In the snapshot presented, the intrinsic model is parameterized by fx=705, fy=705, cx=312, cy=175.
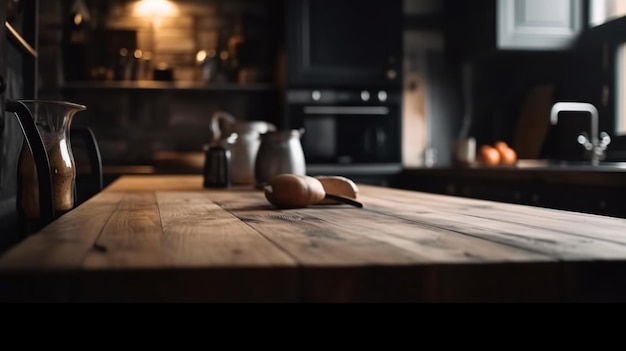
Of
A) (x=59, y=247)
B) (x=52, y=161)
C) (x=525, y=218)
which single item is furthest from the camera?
(x=52, y=161)

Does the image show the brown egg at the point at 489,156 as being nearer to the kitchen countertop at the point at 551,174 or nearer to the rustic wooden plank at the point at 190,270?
the kitchen countertop at the point at 551,174

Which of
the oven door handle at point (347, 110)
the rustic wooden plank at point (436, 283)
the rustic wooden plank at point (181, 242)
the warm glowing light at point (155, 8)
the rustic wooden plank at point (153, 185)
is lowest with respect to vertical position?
the rustic wooden plank at point (153, 185)

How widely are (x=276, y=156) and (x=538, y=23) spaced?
221 centimetres

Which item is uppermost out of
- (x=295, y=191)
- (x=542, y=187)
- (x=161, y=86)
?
(x=161, y=86)

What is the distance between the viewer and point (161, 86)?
4.23 meters

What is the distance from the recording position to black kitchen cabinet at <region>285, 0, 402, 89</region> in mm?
Answer: 4094

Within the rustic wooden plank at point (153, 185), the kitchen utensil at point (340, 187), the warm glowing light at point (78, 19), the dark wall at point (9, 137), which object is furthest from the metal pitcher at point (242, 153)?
the warm glowing light at point (78, 19)

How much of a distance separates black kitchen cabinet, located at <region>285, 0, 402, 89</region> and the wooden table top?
10.7 feet

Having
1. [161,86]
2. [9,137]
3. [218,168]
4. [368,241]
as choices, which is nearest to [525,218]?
[368,241]

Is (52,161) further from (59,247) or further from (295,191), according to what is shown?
(59,247)

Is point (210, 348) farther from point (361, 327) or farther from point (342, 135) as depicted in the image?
point (342, 135)

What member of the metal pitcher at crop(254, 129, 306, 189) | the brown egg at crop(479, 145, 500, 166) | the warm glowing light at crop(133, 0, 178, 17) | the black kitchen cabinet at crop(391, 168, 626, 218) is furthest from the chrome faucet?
the warm glowing light at crop(133, 0, 178, 17)

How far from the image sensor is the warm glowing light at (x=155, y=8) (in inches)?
173

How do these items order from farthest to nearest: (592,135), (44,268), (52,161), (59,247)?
(592,135) → (52,161) → (59,247) → (44,268)
